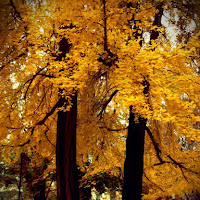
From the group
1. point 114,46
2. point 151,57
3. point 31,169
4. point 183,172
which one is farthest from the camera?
point 31,169

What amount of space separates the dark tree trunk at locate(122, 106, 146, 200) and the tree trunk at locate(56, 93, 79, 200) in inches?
48.0

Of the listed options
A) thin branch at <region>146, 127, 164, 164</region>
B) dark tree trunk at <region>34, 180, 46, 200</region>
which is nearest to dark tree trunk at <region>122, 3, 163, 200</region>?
thin branch at <region>146, 127, 164, 164</region>

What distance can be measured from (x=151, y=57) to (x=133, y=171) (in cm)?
290

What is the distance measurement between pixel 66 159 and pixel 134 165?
64.0 inches

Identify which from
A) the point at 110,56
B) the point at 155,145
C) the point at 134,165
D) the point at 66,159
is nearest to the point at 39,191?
the point at 66,159

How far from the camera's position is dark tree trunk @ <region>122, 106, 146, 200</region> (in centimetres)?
465

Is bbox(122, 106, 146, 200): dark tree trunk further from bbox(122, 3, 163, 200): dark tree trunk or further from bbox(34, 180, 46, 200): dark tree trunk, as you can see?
bbox(34, 180, 46, 200): dark tree trunk

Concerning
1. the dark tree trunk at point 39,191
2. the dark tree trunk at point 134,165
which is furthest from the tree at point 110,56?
the dark tree trunk at point 39,191

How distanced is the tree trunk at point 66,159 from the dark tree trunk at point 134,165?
4.00 feet

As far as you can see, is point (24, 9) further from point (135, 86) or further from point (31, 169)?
point (31, 169)

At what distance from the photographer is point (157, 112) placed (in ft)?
9.78

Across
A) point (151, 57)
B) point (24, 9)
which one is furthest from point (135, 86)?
point (24, 9)

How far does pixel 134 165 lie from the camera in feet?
15.6

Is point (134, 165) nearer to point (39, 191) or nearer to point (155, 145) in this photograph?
point (155, 145)
